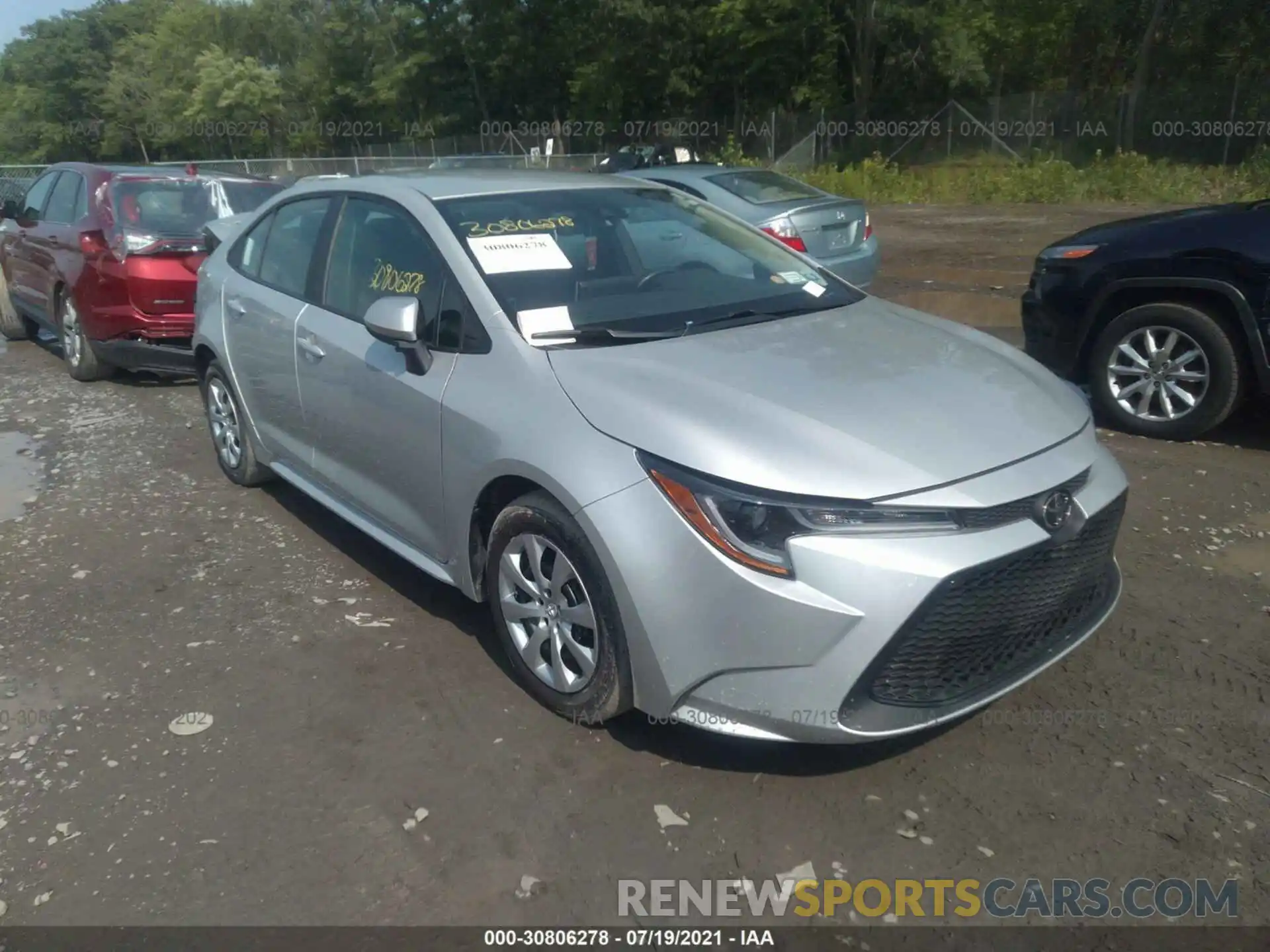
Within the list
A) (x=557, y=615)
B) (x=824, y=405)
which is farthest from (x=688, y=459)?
(x=557, y=615)

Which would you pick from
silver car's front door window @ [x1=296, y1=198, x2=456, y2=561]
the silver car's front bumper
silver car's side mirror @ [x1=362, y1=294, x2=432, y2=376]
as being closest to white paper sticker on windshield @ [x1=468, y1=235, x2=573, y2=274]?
silver car's front door window @ [x1=296, y1=198, x2=456, y2=561]

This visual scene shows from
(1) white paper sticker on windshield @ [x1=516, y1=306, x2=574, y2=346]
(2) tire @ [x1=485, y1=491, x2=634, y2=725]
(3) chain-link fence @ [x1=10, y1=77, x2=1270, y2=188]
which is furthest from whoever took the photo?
(3) chain-link fence @ [x1=10, y1=77, x2=1270, y2=188]

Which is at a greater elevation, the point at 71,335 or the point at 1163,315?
the point at 1163,315

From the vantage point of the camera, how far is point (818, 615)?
272cm

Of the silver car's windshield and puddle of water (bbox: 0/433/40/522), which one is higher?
the silver car's windshield

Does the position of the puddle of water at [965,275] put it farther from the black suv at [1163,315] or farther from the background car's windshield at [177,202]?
the background car's windshield at [177,202]

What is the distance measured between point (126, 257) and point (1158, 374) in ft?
22.6

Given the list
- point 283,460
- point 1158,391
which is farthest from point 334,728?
point 1158,391

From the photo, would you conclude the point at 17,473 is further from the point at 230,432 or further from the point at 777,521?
the point at 777,521

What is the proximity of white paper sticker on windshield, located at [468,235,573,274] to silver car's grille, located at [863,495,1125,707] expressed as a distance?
189cm

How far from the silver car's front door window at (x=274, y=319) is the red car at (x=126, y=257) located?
8.50ft

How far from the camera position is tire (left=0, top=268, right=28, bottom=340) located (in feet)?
34.4

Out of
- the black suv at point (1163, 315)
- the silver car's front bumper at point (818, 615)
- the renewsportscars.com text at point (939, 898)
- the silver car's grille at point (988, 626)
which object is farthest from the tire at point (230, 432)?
the black suv at point (1163, 315)

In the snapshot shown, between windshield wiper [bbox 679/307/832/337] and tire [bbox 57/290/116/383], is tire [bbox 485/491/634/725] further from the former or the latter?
tire [bbox 57/290/116/383]
